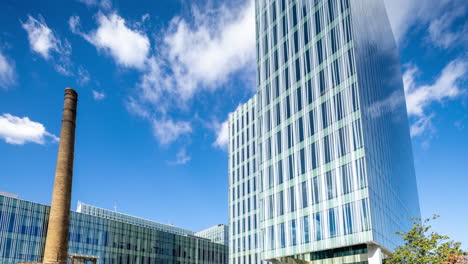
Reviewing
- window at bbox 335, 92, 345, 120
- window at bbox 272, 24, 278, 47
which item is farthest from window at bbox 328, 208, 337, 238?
window at bbox 272, 24, 278, 47

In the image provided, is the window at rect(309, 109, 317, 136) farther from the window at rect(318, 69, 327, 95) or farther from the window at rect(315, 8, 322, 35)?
the window at rect(315, 8, 322, 35)

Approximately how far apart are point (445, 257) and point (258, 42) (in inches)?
1552

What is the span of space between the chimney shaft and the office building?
124864 millimetres

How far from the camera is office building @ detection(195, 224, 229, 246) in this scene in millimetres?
159625

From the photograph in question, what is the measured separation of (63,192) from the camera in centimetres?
3622

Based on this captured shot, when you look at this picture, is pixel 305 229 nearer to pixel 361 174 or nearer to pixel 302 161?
pixel 302 161

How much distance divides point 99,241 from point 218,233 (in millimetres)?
92344

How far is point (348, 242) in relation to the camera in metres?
40.6

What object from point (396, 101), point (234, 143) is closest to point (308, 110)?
point (396, 101)

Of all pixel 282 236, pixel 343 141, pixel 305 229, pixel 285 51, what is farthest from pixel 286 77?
pixel 282 236

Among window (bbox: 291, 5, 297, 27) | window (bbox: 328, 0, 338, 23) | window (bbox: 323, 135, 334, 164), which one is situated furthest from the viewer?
window (bbox: 291, 5, 297, 27)

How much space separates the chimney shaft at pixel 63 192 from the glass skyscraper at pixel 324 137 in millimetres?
24199

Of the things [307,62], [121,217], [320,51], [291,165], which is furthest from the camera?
[121,217]

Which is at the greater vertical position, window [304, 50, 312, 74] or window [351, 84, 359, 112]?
window [304, 50, 312, 74]
